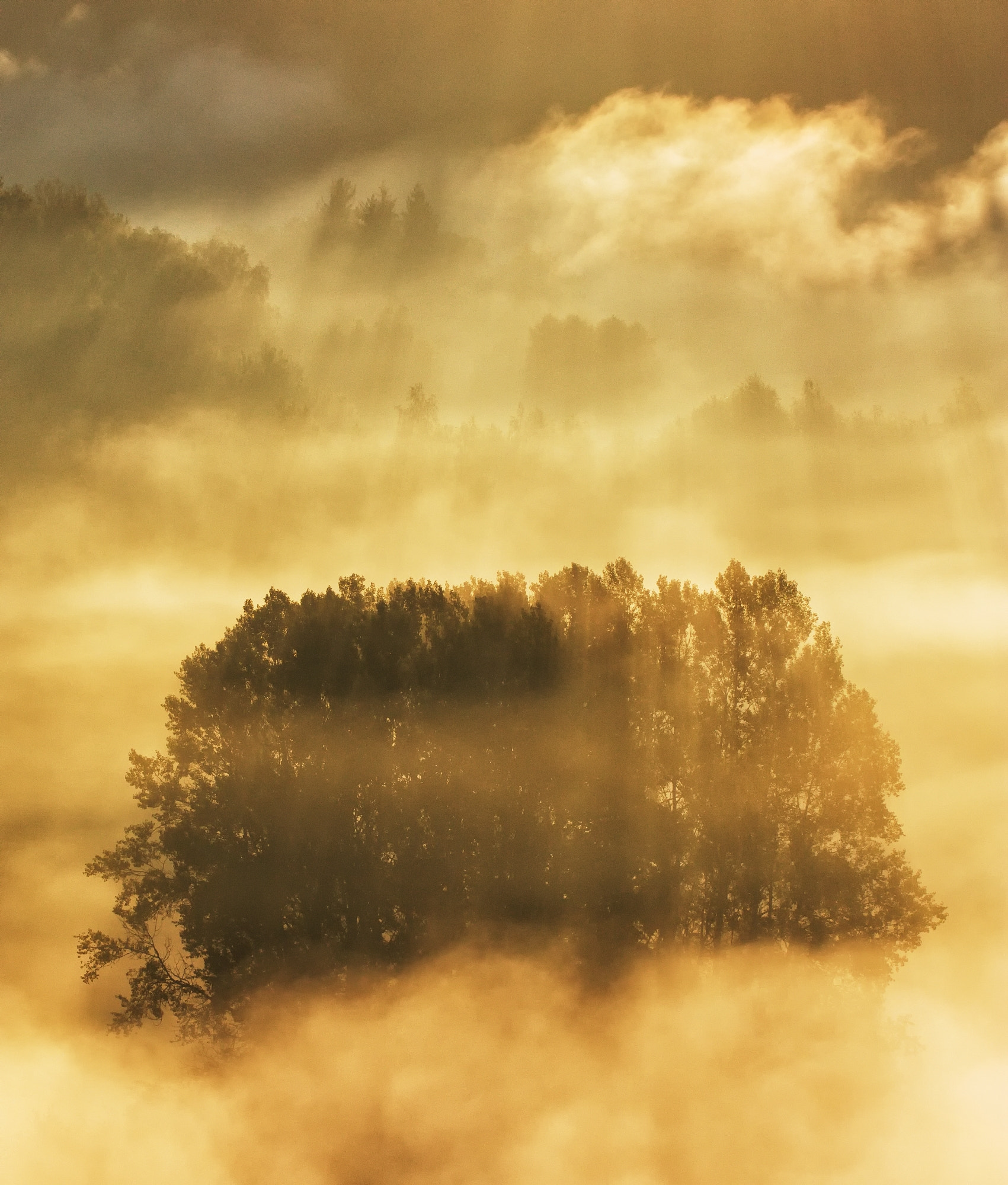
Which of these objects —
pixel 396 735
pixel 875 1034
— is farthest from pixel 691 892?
pixel 396 735

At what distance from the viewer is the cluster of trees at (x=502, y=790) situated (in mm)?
24422

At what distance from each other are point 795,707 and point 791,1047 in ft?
20.7

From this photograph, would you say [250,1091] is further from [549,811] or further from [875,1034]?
[875,1034]

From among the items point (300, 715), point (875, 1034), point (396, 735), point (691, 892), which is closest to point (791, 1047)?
point (875, 1034)

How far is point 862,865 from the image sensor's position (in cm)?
2434

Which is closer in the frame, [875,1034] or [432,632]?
[875,1034]

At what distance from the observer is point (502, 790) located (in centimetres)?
2520

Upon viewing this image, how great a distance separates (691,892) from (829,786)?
3.34 m

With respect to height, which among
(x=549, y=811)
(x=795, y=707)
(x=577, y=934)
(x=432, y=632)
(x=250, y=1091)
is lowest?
(x=250, y=1091)

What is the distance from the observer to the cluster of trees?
2442 centimetres

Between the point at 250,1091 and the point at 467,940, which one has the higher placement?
the point at 467,940

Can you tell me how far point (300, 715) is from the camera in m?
25.7

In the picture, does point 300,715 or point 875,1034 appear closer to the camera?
A: point 875,1034

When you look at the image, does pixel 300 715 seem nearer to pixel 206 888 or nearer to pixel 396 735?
pixel 396 735
